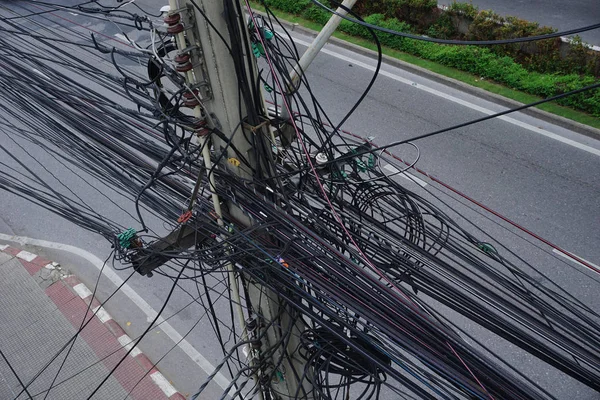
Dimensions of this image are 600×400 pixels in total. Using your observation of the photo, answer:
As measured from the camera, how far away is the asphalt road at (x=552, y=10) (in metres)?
11.0

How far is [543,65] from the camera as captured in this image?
9.77 m

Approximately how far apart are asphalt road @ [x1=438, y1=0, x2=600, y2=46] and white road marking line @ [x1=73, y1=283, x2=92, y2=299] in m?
9.35

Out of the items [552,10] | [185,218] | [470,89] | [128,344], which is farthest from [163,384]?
[552,10]

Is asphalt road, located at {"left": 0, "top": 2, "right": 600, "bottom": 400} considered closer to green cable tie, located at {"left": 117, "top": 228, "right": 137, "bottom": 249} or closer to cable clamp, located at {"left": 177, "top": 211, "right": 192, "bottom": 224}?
green cable tie, located at {"left": 117, "top": 228, "right": 137, "bottom": 249}

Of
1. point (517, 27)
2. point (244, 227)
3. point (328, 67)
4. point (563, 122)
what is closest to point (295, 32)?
point (328, 67)

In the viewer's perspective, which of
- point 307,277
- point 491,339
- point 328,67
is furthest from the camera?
point 328,67

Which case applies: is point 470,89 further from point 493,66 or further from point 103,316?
point 103,316

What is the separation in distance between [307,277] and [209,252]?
65cm

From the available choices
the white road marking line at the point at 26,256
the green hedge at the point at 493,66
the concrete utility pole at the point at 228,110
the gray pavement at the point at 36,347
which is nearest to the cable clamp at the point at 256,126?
the concrete utility pole at the point at 228,110

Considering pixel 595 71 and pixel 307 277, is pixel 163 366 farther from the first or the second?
pixel 595 71

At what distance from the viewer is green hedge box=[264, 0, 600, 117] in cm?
903

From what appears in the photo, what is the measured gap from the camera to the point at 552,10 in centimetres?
1147

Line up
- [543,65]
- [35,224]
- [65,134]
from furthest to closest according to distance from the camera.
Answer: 1. [543,65]
2. [35,224]
3. [65,134]

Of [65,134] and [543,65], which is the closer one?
[65,134]
